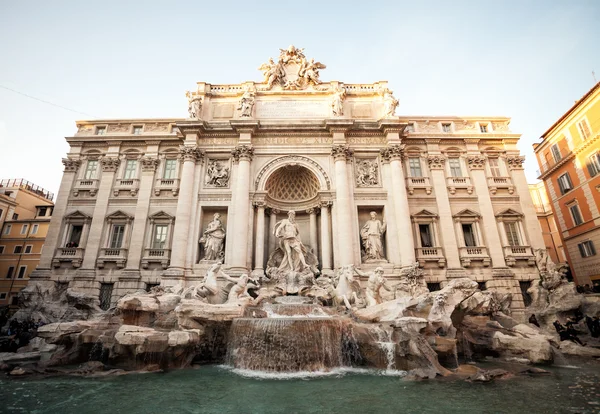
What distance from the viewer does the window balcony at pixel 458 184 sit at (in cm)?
1917

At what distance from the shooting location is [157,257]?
17.4m

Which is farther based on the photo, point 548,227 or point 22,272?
point 548,227

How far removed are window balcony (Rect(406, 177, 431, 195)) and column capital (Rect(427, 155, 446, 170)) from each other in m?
1.08

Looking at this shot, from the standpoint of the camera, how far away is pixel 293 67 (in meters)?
21.1

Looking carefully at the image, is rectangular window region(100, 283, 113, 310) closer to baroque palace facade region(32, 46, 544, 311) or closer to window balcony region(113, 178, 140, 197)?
baroque palace facade region(32, 46, 544, 311)

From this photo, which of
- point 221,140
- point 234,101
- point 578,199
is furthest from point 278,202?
point 578,199

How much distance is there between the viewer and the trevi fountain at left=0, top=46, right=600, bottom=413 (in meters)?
7.16

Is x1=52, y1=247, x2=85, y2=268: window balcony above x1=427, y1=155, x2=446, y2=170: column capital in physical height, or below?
below

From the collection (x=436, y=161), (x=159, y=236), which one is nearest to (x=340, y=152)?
(x=436, y=161)

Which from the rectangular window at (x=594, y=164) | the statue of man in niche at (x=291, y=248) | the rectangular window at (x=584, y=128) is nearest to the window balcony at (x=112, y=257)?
the statue of man in niche at (x=291, y=248)

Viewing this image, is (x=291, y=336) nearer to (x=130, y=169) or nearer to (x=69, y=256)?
(x=69, y=256)

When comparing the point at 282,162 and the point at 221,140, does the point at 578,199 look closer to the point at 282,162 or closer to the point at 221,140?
the point at 282,162

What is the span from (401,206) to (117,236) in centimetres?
1734

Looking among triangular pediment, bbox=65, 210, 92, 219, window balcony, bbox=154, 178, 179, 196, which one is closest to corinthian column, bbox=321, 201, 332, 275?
window balcony, bbox=154, 178, 179, 196
